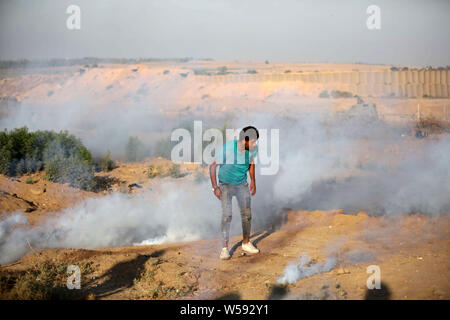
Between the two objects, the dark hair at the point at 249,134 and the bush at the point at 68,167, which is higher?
the dark hair at the point at 249,134

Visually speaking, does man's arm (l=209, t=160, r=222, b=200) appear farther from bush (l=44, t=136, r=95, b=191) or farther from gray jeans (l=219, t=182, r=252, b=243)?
bush (l=44, t=136, r=95, b=191)

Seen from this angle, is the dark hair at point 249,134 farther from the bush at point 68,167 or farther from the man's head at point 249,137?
the bush at point 68,167

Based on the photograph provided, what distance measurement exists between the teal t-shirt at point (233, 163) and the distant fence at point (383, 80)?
23612mm

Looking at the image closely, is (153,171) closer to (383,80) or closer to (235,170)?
(235,170)

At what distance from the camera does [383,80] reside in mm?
30047

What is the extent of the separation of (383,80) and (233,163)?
2833 centimetres

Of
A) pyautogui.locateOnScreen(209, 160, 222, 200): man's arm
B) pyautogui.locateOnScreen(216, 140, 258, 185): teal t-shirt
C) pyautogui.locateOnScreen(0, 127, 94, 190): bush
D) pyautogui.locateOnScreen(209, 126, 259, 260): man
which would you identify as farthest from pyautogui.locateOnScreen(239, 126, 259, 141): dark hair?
pyautogui.locateOnScreen(0, 127, 94, 190): bush

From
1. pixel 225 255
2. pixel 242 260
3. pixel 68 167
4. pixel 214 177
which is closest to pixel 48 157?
pixel 68 167

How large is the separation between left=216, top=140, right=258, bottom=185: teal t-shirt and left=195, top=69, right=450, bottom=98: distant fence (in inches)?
930

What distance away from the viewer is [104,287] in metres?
4.19

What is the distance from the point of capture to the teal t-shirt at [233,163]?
469cm

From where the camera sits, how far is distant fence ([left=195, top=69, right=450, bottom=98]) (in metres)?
25.9

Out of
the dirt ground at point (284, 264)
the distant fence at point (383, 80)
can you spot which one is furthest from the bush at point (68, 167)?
the distant fence at point (383, 80)
